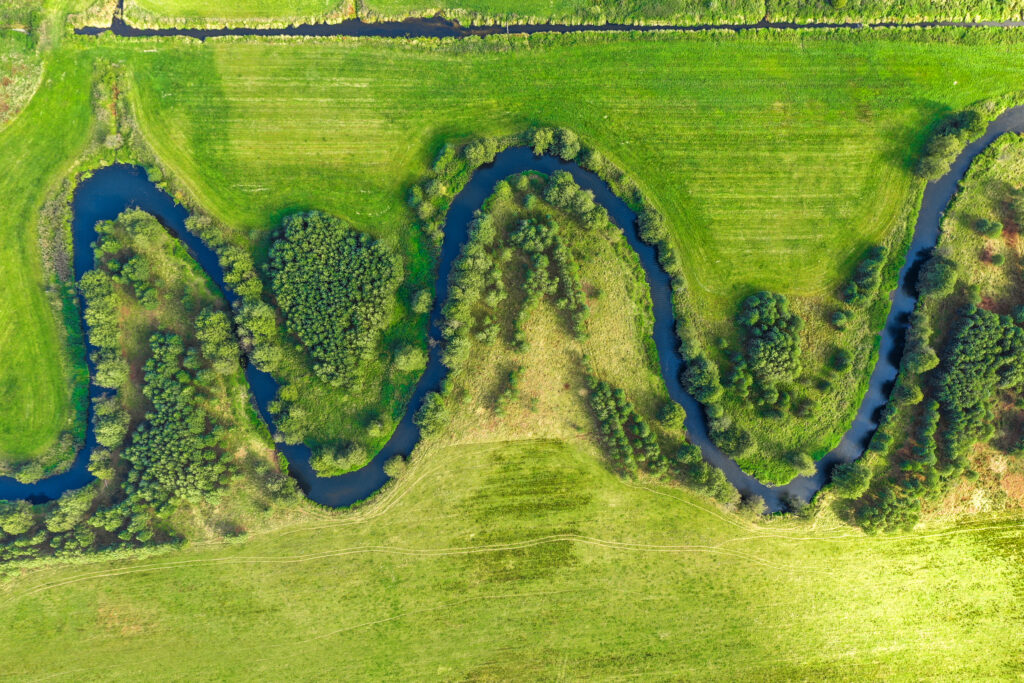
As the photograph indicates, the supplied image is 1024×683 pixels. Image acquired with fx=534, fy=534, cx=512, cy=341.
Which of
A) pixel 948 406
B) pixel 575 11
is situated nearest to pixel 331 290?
pixel 575 11

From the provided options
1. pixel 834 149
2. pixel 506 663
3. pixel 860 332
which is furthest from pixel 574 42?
pixel 506 663

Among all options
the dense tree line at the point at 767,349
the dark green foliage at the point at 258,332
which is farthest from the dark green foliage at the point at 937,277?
the dark green foliage at the point at 258,332

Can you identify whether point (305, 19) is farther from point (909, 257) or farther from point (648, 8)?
point (909, 257)

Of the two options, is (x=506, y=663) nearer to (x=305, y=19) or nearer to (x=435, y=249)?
(x=435, y=249)

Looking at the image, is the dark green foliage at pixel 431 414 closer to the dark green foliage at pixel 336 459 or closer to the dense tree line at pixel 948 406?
the dark green foliage at pixel 336 459

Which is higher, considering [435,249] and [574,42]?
[574,42]

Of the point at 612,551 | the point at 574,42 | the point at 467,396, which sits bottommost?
the point at 612,551
